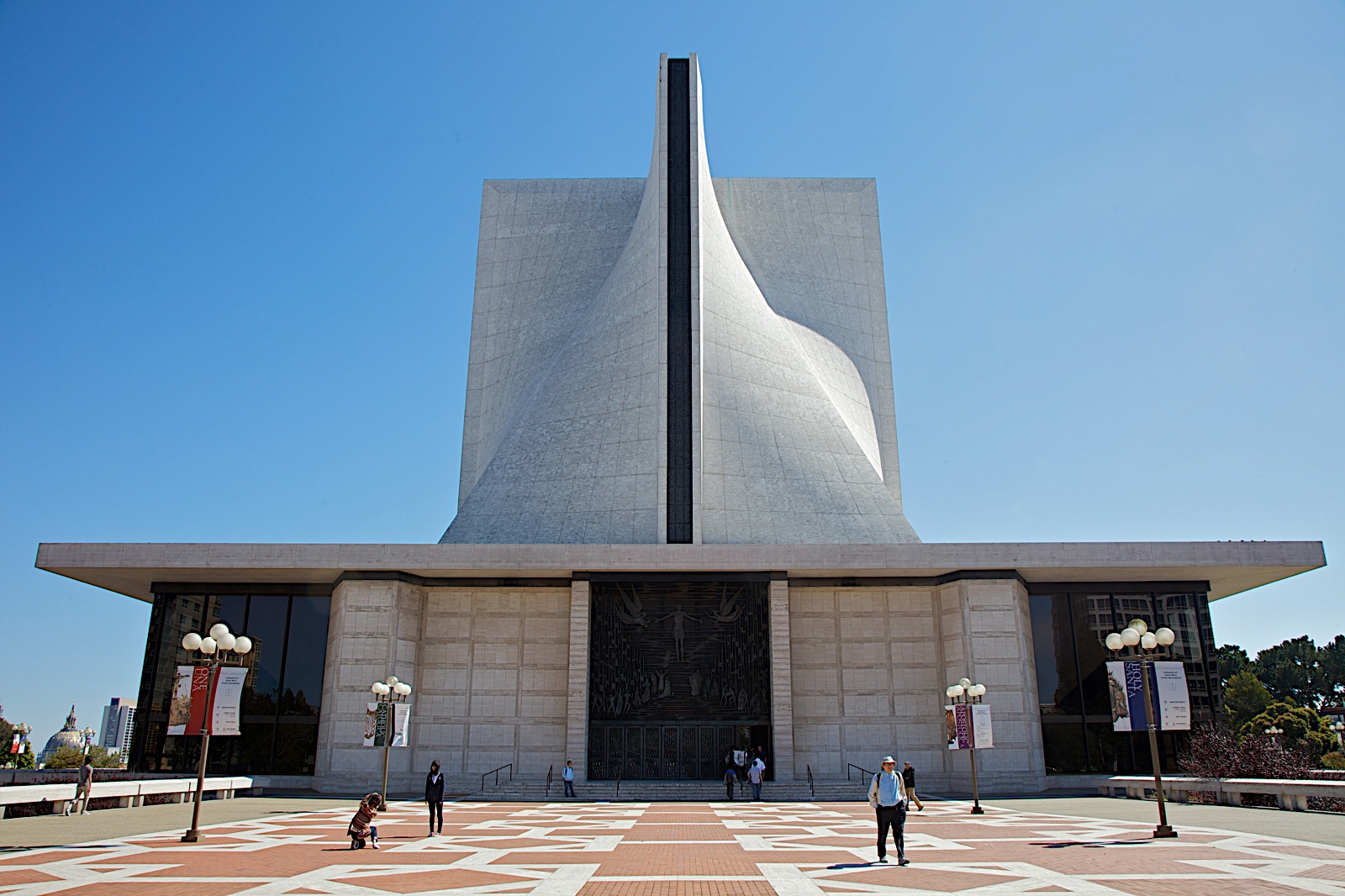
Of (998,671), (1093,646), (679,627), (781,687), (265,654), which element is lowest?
(781,687)

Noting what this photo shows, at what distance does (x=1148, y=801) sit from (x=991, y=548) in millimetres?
6785

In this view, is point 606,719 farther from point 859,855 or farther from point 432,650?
point 859,855

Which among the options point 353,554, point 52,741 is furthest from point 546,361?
point 52,741

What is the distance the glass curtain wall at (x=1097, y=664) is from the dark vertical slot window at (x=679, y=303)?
34.2 feet

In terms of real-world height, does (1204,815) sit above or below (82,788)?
below

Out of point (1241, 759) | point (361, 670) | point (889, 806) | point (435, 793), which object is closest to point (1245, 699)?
point (1241, 759)

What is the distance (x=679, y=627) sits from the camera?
2520 cm

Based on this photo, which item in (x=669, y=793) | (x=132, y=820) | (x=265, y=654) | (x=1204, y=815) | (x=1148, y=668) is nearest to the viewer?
(x=1148, y=668)

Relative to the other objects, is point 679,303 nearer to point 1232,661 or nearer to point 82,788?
point 82,788

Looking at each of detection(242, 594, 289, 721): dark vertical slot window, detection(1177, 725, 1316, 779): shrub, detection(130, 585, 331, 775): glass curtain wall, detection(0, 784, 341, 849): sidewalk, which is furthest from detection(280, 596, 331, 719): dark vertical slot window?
detection(1177, 725, 1316, 779): shrub

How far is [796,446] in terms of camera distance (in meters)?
29.9

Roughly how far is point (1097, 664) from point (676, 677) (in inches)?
458

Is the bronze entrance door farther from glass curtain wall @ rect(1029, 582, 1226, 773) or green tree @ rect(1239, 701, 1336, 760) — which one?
green tree @ rect(1239, 701, 1336, 760)

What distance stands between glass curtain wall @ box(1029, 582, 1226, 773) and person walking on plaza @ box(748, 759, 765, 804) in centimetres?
844
